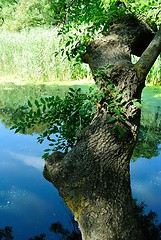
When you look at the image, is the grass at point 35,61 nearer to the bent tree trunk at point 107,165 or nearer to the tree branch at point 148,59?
the tree branch at point 148,59

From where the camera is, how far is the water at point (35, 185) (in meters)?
2.38

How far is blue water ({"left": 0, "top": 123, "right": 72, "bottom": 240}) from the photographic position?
7.64 feet

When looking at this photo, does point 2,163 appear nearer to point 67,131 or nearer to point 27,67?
point 67,131

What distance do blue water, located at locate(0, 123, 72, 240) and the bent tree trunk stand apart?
2.07 ft

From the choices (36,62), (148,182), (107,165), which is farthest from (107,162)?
(36,62)

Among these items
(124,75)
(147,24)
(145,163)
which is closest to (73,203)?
(124,75)

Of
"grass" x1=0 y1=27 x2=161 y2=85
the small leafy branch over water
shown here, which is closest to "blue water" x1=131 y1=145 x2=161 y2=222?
the small leafy branch over water

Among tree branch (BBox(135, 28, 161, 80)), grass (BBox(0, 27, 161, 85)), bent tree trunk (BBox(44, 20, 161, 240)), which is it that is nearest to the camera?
bent tree trunk (BBox(44, 20, 161, 240))

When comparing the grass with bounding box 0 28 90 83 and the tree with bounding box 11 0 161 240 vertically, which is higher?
the grass with bounding box 0 28 90 83

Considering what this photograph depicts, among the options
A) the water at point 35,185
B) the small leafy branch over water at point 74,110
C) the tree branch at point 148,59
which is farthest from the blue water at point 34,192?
the tree branch at point 148,59

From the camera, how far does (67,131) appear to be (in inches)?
87.6

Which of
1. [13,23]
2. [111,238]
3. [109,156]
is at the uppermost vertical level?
[13,23]

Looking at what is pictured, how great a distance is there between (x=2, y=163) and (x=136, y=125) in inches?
74.3

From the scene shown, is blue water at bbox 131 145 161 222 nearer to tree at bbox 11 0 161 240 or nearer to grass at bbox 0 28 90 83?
tree at bbox 11 0 161 240
